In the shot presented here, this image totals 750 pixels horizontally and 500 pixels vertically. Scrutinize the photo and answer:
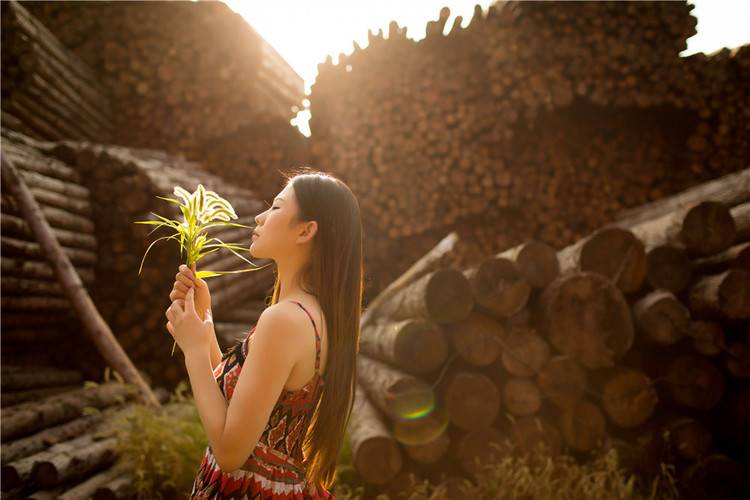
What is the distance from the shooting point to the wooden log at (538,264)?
283cm

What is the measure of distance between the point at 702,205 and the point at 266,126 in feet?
19.1

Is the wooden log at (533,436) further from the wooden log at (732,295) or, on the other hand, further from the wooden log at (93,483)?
the wooden log at (93,483)

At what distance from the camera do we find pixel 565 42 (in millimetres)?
5938

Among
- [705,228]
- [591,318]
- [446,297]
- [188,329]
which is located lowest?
[591,318]

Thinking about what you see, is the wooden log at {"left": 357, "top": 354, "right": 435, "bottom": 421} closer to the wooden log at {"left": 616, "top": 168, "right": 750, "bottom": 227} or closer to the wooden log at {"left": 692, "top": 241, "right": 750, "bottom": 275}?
the wooden log at {"left": 692, "top": 241, "right": 750, "bottom": 275}

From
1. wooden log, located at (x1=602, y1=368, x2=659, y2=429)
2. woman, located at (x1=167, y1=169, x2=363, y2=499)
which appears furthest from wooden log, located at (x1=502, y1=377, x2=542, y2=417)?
woman, located at (x1=167, y1=169, x2=363, y2=499)

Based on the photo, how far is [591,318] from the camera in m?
2.70

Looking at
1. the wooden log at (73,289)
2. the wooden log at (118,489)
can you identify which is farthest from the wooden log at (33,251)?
the wooden log at (118,489)

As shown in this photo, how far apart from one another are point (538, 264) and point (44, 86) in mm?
6118

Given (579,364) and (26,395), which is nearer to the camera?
(579,364)

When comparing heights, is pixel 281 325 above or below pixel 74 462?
above

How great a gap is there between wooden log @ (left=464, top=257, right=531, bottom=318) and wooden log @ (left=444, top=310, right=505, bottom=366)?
0.29ft

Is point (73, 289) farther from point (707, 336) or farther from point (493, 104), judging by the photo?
point (493, 104)

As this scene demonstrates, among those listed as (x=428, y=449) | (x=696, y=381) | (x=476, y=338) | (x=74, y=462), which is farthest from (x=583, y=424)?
(x=74, y=462)
